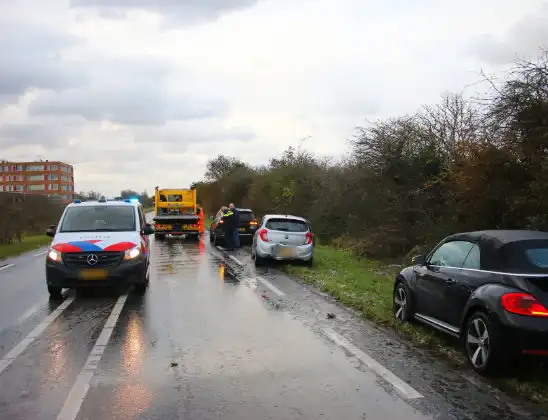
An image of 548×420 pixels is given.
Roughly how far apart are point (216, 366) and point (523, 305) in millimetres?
3307

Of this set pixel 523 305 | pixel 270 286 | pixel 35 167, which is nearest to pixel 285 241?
pixel 270 286

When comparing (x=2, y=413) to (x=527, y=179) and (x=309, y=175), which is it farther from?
(x=309, y=175)

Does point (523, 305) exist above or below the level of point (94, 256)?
above

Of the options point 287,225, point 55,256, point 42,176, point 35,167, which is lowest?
point 55,256

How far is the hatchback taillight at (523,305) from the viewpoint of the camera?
5.41 m

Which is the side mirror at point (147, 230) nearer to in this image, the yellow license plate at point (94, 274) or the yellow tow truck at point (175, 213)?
the yellow license plate at point (94, 274)

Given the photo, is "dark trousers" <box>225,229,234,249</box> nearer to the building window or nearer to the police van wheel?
the police van wheel

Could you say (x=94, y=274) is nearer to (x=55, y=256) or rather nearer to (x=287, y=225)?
(x=55, y=256)

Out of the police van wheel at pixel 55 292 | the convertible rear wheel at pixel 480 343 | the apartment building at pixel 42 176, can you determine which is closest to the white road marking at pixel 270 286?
the police van wheel at pixel 55 292

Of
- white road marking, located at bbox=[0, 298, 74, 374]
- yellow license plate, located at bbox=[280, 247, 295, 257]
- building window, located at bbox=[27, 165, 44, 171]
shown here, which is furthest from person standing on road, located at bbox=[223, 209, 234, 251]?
building window, located at bbox=[27, 165, 44, 171]

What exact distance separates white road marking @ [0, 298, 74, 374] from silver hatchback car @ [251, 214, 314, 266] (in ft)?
22.7

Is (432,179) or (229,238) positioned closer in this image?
(432,179)

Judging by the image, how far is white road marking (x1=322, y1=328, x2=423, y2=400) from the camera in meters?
5.28

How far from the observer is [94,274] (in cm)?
1049
